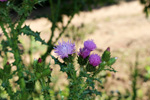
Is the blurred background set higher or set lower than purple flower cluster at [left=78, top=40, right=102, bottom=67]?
higher

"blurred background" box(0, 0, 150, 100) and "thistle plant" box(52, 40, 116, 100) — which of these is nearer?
"thistle plant" box(52, 40, 116, 100)

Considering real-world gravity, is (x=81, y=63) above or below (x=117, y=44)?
below

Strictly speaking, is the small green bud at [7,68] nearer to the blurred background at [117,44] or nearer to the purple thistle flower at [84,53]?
the purple thistle flower at [84,53]

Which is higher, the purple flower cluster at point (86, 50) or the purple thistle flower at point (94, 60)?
the purple flower cluster at point (86, 50)

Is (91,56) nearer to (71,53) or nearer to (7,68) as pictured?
(71,53)

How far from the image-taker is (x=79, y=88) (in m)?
1.16

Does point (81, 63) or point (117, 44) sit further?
point (117, 44)

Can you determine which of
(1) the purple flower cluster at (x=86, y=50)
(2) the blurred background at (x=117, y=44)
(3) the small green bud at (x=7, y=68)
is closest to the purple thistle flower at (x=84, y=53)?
(1) the purple flower cluster at (x=86, y=50)

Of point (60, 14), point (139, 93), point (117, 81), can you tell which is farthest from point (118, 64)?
point (60, 14)

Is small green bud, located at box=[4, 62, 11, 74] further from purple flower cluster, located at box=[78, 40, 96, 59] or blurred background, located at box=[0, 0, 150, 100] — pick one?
blurred background, located at box=[0, 0, 150, 100]

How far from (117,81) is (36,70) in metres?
2.27

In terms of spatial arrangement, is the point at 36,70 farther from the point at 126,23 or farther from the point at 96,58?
the point at 126,23

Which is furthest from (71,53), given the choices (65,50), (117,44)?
(117,44)

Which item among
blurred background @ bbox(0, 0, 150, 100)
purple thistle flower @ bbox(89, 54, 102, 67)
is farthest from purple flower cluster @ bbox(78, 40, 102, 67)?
blurred background @ bbox(0, 0, 150, 100)
